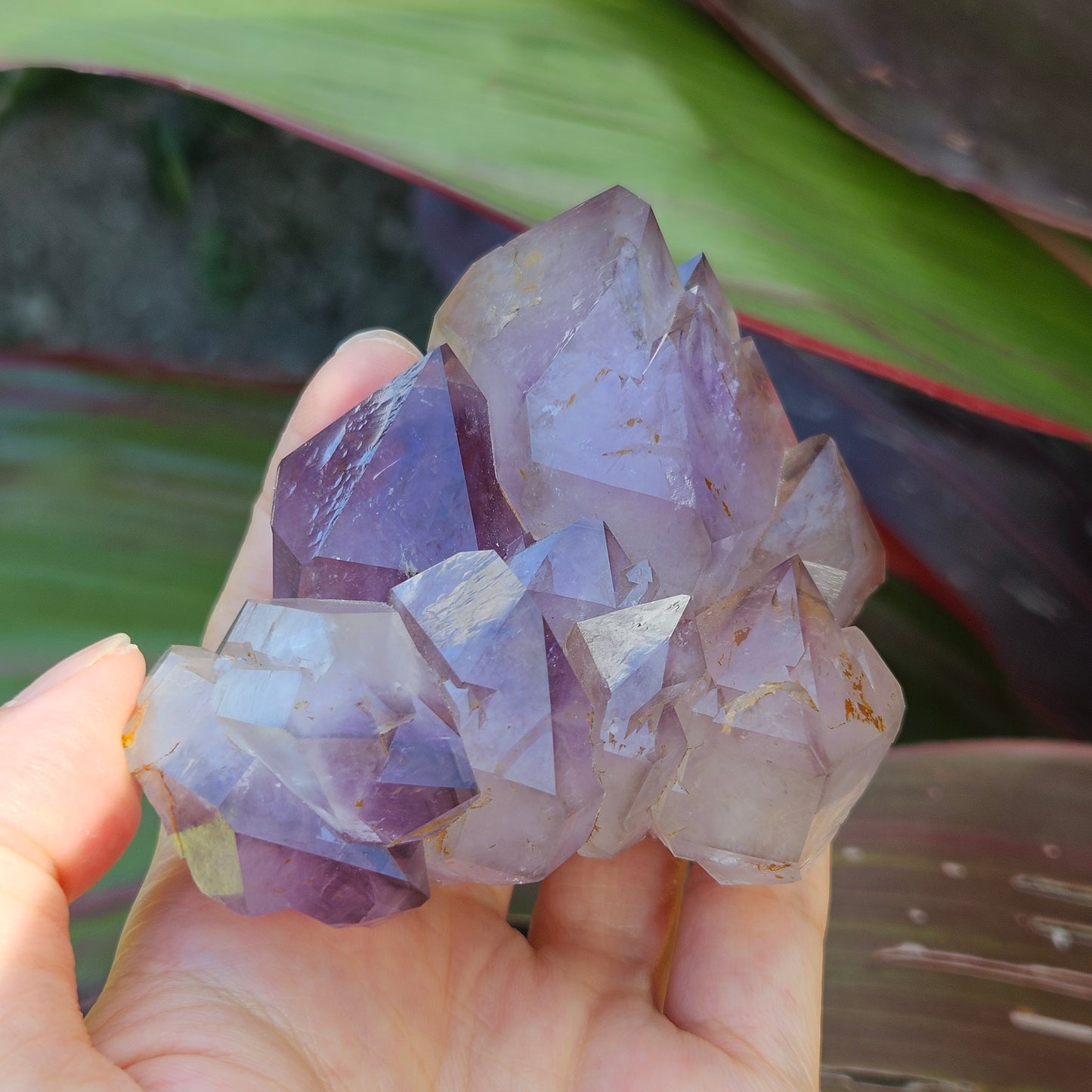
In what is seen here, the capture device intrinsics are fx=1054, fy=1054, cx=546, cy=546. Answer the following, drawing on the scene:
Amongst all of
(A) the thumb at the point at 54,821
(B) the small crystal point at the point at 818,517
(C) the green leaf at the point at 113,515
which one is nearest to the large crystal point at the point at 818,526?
(B) the small crystal point at the point at 818,517

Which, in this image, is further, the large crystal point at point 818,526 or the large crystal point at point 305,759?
the large crystal point at point 818,526

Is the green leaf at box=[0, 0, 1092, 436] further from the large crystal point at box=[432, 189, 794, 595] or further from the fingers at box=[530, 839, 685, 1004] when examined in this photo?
the fingers at box=[530, 839, 685, 1004]

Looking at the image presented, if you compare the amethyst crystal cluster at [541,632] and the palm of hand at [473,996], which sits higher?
the amethyst crystal cluster at [541,632]

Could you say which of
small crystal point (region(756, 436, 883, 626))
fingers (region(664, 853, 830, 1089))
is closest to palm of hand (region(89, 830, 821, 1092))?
fingers (region(664, 853, 830, 1089))

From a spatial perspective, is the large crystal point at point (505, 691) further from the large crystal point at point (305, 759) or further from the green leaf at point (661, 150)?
the green leaf at point (661, 150)

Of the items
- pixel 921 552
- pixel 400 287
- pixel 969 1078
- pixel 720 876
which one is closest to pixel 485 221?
pixel 400 287

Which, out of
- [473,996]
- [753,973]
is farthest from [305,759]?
[753,973]

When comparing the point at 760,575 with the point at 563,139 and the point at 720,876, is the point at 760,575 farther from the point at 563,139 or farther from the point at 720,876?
the point at 563,139
